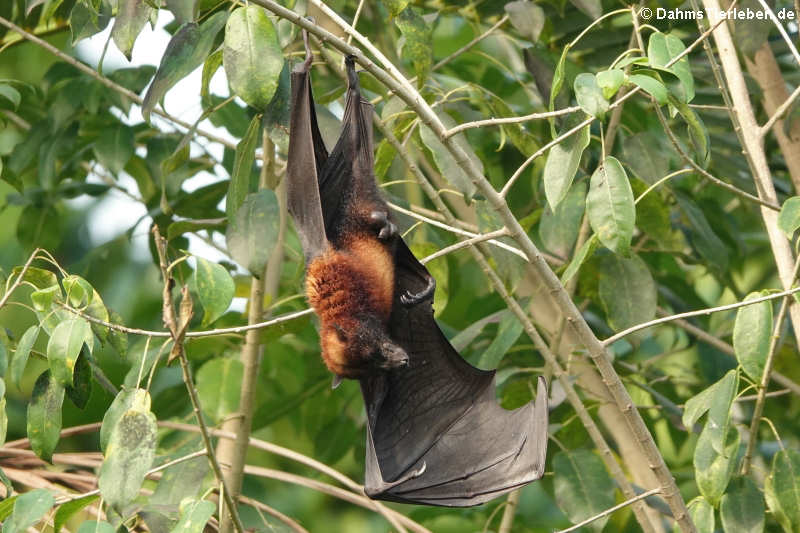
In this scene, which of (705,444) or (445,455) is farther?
(445,455)

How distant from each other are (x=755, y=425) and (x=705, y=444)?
244 mm

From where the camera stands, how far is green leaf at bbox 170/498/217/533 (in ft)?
A: 7.55

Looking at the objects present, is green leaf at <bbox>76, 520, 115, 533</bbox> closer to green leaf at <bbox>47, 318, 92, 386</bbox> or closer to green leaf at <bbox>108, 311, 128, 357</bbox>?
green leaf at <bbox>47, 318, 92, 386</bbox>

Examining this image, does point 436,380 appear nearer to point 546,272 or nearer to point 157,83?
point 546,272

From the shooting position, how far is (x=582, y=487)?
3674 millimetres

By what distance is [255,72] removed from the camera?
260cm

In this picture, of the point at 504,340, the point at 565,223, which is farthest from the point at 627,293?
the point at 504,340

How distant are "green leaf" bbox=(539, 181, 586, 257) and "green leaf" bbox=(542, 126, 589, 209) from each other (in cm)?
108

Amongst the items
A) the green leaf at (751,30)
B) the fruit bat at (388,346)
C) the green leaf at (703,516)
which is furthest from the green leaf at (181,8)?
the green leaf at (703,516)

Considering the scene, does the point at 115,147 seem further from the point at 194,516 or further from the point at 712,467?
the point at 712,467

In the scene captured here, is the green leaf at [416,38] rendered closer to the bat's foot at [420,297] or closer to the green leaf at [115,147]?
the bat's foot at [420,297]

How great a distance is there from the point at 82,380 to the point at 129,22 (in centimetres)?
99

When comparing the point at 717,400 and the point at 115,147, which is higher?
the point at 115,147

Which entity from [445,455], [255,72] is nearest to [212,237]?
[445,455]
